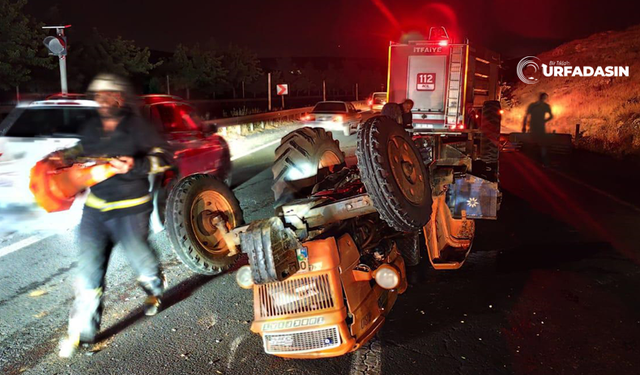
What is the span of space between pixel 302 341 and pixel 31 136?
544 cm

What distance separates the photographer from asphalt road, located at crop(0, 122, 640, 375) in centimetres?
365

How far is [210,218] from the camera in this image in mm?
4082

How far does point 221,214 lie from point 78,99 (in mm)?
4070

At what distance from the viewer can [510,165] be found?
13.1 metres

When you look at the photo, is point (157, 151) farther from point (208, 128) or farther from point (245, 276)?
point (208, 128)

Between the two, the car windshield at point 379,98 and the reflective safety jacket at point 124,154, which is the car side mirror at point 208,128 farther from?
the car windshield at point 379,98

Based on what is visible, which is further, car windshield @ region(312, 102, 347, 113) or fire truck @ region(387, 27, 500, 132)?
car windshield @ region(312, 102, 347, 113)

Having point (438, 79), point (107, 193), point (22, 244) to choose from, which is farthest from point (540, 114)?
point (107, 193)

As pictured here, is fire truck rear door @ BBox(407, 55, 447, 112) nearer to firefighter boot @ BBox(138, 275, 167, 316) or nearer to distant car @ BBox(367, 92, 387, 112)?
firefighter boot @ BBox(138, 275, 167, 316)

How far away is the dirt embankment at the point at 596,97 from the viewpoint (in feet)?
59.4

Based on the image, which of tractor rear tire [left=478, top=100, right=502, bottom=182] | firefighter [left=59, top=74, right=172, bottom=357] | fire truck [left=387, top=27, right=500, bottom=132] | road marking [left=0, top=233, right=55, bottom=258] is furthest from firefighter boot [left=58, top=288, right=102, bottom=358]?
fire truck [left=387, top=27, right=500, bottom=132]

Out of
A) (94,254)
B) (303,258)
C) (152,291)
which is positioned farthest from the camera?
(152,291)

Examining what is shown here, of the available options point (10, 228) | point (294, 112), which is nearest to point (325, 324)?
point (10, 228)

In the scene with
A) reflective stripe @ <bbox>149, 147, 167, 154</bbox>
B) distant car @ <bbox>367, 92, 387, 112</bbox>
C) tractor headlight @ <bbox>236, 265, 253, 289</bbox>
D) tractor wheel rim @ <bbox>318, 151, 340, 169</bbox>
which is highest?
distant car @ <bbox>367, 92, 387, 112</bbox>
